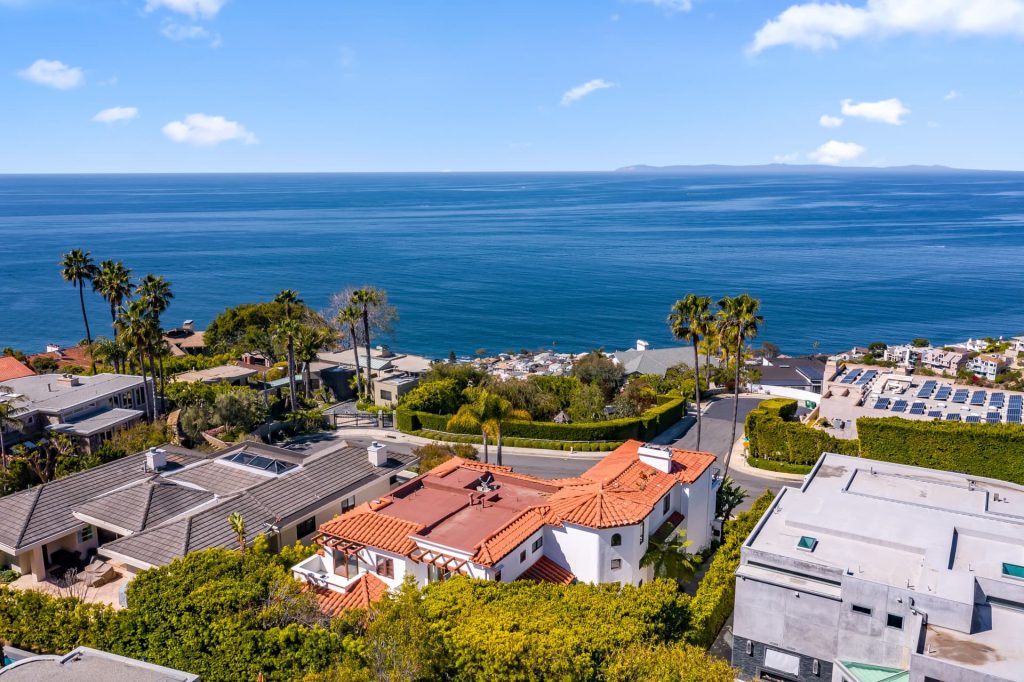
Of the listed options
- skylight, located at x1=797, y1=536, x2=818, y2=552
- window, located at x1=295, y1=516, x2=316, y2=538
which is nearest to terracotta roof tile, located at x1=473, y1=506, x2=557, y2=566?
skylight, located at x1=797, y1=536, x2=818, y2=552

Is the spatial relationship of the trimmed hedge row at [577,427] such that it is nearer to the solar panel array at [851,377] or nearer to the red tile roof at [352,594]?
the solar panel array at [851,377]

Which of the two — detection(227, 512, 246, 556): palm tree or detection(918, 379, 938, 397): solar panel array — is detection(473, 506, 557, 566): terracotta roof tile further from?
detection(918, 379, 938, 397): solar panel array

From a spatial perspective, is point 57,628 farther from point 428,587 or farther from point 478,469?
point 478,469

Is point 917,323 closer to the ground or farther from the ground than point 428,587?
closer to the ground

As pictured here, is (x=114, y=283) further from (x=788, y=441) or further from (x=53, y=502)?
(x=788, y=441)

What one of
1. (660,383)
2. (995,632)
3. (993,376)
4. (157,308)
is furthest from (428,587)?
(993,376)

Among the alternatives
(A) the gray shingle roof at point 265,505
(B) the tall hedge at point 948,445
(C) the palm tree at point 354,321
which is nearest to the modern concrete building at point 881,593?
(B) the tall hedge at point 948,445
